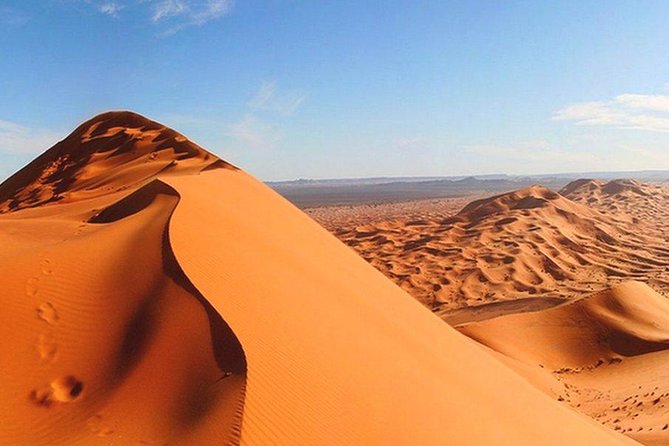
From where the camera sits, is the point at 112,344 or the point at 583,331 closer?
the point at 112,344

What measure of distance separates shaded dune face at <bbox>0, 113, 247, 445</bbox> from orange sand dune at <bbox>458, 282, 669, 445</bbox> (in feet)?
19.9

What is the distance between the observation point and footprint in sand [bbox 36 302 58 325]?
13.5ft

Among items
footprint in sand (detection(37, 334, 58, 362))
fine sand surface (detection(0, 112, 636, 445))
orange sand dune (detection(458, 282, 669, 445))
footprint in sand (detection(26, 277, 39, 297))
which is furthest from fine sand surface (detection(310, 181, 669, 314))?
footprint in sand (detection(37, 334, 58, 362))

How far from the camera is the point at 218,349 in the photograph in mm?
3562

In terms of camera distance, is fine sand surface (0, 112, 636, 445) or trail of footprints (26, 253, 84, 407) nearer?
fine sand surface (0, 112, 636, 445)

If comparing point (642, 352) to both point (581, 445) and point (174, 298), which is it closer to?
point (581, 445)

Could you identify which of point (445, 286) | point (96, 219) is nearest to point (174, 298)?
point (96, 219)

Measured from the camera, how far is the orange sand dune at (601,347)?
7771mm

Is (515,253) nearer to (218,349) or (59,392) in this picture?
(218,349)

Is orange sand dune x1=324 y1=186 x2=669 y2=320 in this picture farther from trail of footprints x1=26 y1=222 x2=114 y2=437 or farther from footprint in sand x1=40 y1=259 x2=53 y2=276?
trail of footprints x1=26 y1=222 x2=114 y2=437

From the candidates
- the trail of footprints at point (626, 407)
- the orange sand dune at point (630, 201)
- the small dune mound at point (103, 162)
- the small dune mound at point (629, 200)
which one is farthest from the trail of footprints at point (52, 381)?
the small dune mound at point (629, 200)

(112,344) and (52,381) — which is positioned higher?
(112,344)

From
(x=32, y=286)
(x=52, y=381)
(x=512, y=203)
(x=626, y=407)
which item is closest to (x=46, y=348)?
(x=52, y=381)

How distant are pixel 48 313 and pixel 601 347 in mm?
9963
